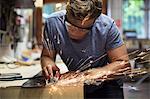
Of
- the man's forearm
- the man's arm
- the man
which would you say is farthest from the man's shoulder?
the man's forearm

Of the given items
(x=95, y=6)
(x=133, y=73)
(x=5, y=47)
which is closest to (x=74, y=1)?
(x=95, y=6)

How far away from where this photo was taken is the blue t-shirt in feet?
2.65

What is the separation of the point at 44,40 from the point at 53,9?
10 cm

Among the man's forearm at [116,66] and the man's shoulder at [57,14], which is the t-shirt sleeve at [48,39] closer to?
the man's shoulder at [57,14]

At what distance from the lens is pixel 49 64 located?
0.84 meters

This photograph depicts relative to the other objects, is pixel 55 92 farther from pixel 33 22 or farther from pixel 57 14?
pixel 33 22

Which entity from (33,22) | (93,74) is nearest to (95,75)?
(93,74)

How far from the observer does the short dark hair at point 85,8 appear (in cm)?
76

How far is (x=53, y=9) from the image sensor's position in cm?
87

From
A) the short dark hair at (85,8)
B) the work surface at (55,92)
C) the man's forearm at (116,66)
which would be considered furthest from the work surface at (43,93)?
the short dark hair at (85,8)

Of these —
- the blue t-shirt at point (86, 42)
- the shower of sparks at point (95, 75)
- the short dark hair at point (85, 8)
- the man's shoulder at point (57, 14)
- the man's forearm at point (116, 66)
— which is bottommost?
the shower of sparks at point (95, 75)

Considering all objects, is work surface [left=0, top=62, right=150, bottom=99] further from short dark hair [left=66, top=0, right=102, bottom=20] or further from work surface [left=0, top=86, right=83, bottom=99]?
short dark hair [left=66, top=0, right=102, bottom=20]

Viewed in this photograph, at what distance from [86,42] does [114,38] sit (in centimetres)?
8

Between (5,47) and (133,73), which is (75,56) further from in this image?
(5,47)
